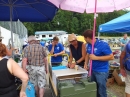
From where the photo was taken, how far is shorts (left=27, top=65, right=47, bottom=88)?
4.04 m

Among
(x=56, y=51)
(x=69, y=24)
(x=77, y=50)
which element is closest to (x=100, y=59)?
(x=77, y=50)

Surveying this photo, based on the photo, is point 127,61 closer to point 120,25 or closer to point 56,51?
point 120,25

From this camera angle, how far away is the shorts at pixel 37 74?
4043 mm

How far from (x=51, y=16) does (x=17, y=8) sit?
1022 mm

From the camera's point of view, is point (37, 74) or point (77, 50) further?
point (37, 74)

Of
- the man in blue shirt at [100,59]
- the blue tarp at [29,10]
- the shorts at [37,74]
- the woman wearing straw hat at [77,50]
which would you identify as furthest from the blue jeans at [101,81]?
the blue tarp at [29,10]

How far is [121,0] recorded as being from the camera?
10.9ft

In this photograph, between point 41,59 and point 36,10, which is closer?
point 41,59

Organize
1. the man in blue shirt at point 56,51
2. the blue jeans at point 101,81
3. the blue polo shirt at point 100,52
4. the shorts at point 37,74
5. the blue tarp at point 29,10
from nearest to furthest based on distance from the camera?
the blue polo shirt at point 100,52, the blue jeans at point 101,81, the shorts at point 37,74, the blue tarp at point 29,10, the man in blue shirt at point 56,51

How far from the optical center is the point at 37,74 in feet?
13.5

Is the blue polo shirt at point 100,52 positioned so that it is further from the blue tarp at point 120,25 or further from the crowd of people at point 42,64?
the blue tarp at point 120,25

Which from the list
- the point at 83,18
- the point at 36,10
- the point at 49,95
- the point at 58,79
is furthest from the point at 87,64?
the point at 83,18

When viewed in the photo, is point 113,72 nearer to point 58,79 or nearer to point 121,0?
point 121,0

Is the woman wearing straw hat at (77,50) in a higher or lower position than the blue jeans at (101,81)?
higher
